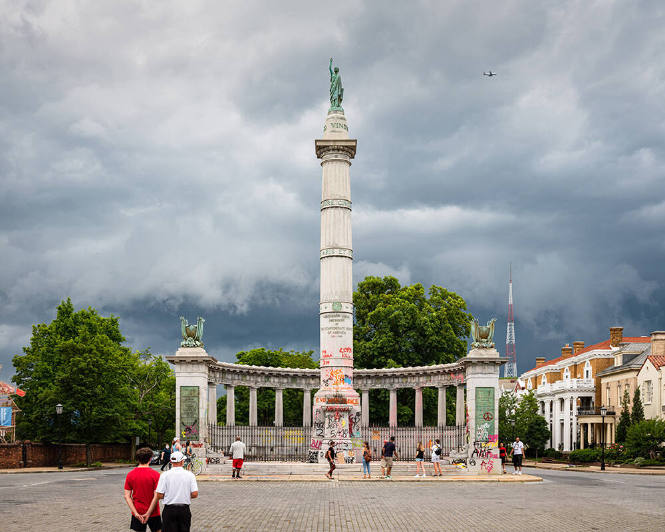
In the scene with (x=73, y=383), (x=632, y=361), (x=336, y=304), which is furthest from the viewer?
(x=632, y=361)

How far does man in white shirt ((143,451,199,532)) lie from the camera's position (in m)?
11.1

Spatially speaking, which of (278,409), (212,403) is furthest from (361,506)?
(278,409)

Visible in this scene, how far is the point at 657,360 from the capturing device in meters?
62.7

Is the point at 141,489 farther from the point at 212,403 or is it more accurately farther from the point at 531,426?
the point at 531,426

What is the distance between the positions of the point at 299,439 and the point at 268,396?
1256 inches

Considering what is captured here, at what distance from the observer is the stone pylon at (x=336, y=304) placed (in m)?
40.9

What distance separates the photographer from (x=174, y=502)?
36.6ft

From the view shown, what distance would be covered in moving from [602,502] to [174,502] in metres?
17.3

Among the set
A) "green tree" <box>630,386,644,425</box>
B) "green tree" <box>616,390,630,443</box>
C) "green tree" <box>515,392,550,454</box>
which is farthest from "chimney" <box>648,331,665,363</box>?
"green tree" <box>515,392,550,454</box>

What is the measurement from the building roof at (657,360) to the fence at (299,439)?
2676cm

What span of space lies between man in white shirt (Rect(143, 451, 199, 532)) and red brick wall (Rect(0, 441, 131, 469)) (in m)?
38.2

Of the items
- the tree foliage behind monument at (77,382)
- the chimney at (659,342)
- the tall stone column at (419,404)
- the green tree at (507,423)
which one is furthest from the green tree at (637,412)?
the tree foliage behind monument at (77,382)

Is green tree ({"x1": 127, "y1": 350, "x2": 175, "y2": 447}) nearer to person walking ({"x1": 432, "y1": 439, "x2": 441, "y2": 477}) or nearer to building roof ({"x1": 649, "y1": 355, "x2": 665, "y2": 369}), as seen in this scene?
person walking ({"x1": 432, "y1": 439, "x2": 441, "y2": 477})

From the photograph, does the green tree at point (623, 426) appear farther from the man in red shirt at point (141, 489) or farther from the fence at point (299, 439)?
the man in red shirt at point (141, 489)
